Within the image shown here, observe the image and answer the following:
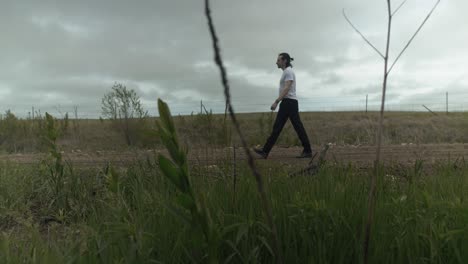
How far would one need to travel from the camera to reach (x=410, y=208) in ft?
7.66

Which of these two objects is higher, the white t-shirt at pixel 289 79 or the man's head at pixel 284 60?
the man's head at pixel 284 60

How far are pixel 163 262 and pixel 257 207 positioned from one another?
70cm

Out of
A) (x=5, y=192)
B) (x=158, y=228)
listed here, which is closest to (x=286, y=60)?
(x=5, y=192)

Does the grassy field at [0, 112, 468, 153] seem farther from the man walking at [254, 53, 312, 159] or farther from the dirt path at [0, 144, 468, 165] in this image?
the man walking at [254, 53, 312, 159]

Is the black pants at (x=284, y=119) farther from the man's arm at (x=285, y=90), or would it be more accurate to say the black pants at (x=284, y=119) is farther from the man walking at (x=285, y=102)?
the man's arm at (x=285, y=90)

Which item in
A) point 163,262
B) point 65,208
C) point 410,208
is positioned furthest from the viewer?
point 65,208

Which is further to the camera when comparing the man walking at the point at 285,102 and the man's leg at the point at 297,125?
the man's leg at the point at 297,125

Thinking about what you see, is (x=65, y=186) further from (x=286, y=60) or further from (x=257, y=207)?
(x=286, y=60)

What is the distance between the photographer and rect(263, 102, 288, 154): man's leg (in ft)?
23.3

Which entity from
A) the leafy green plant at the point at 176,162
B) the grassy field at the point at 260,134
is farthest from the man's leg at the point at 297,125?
the leafy green plant at the point at 176,162

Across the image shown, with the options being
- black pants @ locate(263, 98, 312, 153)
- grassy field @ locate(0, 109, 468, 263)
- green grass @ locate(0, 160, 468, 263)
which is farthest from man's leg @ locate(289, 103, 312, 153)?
green grass @ locate(0, 160, 468, 263)

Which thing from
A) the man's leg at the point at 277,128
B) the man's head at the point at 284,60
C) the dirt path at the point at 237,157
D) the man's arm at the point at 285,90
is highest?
the man's head at the point at 284,60

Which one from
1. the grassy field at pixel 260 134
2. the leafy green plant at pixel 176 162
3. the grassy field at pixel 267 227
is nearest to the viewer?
the leafy green plant at pixel 176 162

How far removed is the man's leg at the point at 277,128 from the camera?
7.09m
